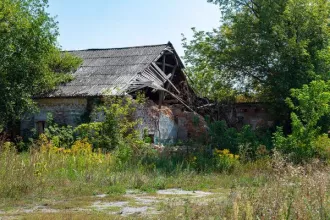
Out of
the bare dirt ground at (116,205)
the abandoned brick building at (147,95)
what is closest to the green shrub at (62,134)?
the abandoned brick building at (147,95)

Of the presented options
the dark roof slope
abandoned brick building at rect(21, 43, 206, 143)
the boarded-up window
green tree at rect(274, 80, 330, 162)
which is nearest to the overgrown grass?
green tree at rect(274, 80, 330, 162)

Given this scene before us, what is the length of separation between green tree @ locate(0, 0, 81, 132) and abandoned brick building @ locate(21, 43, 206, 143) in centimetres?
105

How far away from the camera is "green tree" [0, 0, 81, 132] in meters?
20.2

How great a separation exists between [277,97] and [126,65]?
7159mm

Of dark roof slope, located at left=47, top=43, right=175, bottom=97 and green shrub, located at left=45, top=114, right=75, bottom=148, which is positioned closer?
green shrub, located at left=45, top=114, right=75, bottom=148

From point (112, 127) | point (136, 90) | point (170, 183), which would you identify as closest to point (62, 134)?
point (112, 127)

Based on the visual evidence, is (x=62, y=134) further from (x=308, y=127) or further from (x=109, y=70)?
(x=308, y=127)

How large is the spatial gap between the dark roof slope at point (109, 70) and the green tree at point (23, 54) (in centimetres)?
128

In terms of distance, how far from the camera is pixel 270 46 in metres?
21.8

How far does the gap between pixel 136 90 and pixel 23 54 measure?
16.4ft

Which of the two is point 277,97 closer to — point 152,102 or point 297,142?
point 152,102

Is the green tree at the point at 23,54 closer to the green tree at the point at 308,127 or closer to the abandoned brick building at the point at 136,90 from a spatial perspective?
the abandoned brick building at the point at 136,90

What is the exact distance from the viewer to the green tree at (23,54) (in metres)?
20.2

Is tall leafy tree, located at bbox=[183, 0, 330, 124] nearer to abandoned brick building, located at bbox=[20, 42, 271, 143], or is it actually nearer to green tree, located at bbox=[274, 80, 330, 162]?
abandoned brick building, located at bbox=[20, 42, 271, 143]
